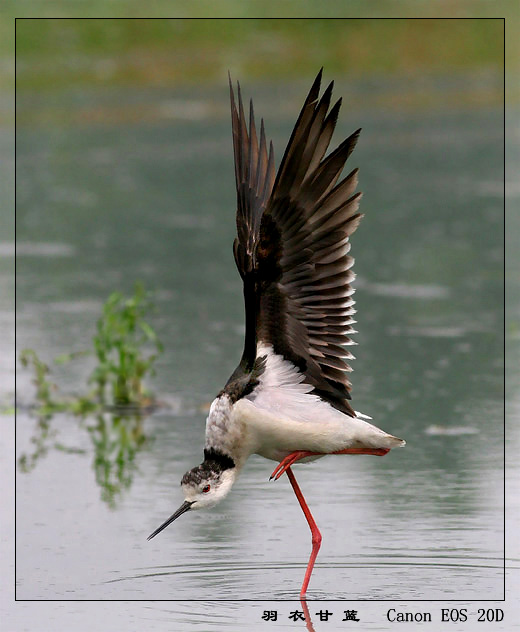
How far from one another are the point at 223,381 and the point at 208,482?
306 cm

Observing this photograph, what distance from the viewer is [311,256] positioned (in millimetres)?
6668

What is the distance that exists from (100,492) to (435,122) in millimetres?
12499

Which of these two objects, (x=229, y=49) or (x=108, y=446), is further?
(x=229, y=49)

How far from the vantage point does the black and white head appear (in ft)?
21.9

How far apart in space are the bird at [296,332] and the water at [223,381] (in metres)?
0.37

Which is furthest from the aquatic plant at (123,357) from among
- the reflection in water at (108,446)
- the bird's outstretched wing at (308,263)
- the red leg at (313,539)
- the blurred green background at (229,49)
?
the blurred green background at (229,49)

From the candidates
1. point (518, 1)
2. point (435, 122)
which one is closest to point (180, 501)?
point (435, 122)

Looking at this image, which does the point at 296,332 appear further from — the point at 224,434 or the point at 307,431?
Answer: the point at 224,434

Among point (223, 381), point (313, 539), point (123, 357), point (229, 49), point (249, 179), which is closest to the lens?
point (313, 539)

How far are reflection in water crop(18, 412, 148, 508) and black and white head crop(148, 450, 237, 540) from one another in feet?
4.08

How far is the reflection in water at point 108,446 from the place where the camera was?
8258 millimetres

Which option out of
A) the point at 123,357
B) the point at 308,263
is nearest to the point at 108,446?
the point at 123,357

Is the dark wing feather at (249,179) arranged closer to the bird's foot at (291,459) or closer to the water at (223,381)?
the bird's foot at (291,459)

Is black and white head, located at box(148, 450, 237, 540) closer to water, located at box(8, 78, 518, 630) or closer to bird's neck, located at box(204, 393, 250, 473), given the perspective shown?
bird's neck, located at box(204, 393, 250, 473)
